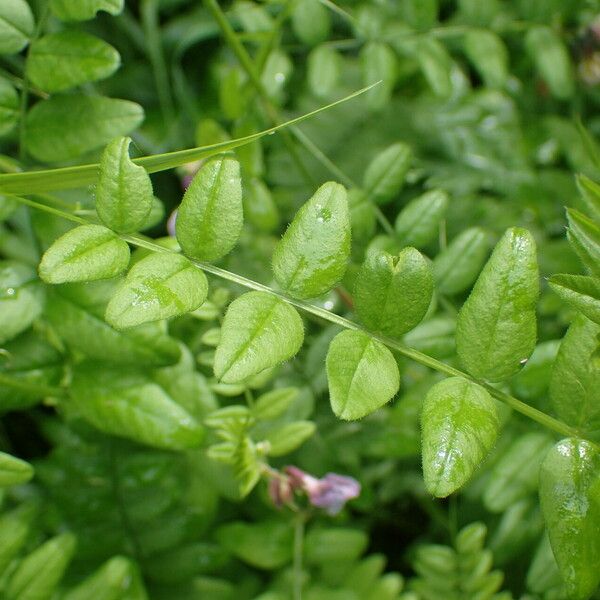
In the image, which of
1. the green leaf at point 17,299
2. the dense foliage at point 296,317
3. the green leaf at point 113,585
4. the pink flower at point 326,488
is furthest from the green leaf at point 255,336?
the green leaf at point 113,585

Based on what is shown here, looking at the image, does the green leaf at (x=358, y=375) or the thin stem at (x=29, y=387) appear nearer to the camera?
the green leaf at (x=358, y=375)

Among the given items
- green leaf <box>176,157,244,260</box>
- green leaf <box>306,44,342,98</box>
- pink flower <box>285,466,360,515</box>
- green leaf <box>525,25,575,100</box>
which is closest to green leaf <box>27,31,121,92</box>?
green leaf <box>176,157,244,260</box>

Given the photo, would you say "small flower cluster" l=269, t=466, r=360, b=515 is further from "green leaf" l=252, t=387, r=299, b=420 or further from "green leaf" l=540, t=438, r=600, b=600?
"green leaf" l=540, t=438, r=600, b=600

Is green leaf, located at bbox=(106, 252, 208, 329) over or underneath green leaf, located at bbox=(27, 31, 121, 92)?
underneath

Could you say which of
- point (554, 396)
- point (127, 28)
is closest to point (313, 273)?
point (554, 396)

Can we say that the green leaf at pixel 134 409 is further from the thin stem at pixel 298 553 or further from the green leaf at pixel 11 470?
the thin stem at pixel 298 553

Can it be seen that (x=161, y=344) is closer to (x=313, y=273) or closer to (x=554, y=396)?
(x=313, y=273)
